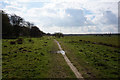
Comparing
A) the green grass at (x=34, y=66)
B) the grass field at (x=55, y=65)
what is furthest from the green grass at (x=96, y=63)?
the green grass at (x=34, y=66)

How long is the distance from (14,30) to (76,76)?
2696 inches

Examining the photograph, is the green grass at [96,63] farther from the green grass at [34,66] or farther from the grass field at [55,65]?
the green grass at [34,66]

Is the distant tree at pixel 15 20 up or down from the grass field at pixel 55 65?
up

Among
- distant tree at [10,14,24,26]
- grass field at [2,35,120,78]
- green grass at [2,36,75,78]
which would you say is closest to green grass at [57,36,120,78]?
grass field at [2,35,120,78]

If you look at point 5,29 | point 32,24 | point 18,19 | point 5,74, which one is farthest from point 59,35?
point 5,74

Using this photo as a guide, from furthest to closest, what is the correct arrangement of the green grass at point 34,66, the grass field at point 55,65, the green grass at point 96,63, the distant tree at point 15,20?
the distant tree at point 15,20 → the green grass at point 96,63 → the grass field at point 55,65 → the green grass at point 34,66

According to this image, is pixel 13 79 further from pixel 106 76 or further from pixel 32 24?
pixel 32 24

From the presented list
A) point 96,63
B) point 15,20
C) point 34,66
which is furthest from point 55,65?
point 15,20

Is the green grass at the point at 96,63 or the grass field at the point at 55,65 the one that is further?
the green grass at the point at 96,63

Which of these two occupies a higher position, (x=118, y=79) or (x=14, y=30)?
Answer: (x=14, y=30)

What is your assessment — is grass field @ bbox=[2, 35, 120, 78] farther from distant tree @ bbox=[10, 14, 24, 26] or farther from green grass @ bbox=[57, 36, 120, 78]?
distant tree @ bbox=[10, 14, 24, 26]

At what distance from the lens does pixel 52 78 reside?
29.1 feet

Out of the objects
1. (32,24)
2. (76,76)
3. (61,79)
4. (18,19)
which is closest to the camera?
(61,79)

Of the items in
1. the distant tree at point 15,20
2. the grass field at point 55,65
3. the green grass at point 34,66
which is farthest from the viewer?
the distant tree at point 15,20
